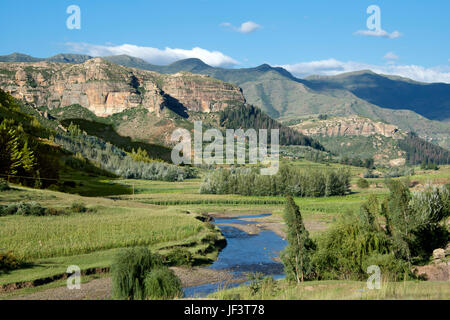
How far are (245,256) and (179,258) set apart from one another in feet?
34.5

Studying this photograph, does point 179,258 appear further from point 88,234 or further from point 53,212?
point 53,212

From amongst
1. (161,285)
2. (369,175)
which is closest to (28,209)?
(161,285)

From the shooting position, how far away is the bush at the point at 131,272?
25234mm

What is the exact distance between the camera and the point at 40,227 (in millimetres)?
49969

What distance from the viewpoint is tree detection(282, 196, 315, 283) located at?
3519 cm

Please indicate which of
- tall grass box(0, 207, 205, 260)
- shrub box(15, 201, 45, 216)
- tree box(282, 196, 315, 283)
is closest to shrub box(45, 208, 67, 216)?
shrub box(15, 201, 45, 216)

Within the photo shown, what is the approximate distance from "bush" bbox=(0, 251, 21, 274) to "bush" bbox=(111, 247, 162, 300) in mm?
15761

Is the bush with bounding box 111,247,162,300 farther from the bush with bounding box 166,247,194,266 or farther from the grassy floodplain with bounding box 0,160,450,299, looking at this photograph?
the bush with bounding box 166,247,194,266

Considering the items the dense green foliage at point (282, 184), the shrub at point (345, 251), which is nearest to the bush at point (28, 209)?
the shrub at point (345, 251)

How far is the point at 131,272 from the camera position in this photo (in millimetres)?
25625

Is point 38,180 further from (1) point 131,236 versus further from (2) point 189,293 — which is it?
(2) point 189,293

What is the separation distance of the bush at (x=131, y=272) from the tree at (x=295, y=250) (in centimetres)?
1310

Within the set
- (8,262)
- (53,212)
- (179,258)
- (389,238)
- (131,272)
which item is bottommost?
(179,258)
